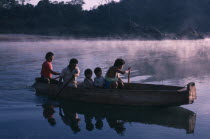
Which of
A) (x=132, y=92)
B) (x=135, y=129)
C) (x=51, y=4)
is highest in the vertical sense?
(x=51, y=4)

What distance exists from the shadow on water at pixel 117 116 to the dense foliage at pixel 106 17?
4860 cm

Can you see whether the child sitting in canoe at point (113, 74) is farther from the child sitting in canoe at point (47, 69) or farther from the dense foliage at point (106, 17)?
the dense foliage at point (106, 17)

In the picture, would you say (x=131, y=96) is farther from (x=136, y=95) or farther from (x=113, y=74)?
(x=113, y=74)

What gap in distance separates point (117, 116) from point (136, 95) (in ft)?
2.54

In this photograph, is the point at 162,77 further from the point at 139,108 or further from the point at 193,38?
the point at 193,38

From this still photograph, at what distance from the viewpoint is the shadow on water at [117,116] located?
7.62 meters

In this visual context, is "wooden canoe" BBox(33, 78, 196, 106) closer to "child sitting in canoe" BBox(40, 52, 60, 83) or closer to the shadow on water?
the shadow on water

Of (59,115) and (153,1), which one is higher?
(153,1)

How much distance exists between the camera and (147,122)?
311 inches

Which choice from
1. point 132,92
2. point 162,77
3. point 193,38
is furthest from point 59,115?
point 193,38

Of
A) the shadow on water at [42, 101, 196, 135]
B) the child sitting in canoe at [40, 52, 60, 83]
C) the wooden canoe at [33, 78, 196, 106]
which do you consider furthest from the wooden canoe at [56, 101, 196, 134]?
the child sitting in canoe at [40, 52, 60, 83]

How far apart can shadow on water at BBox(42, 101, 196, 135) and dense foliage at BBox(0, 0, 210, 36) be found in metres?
48.6

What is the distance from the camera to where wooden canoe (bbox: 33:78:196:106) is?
832 cm

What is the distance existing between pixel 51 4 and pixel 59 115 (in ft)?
201
